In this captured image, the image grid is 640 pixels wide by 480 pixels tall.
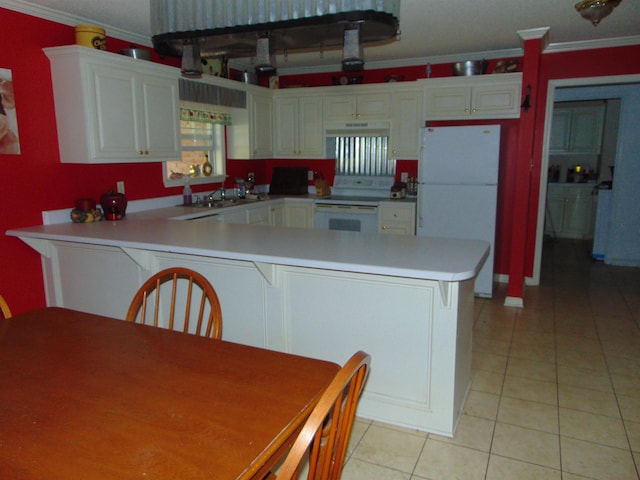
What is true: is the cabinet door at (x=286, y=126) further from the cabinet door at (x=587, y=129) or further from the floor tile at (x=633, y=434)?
the cabinet door at (x=587, y=129)

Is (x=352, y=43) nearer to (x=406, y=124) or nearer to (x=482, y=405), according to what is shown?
(x=482, y=405)

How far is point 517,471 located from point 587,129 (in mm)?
6767

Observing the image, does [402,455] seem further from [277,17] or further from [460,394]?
[277,17]

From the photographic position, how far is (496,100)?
450cm

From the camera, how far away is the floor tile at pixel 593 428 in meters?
2.29

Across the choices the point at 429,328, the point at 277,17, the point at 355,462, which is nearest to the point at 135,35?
the point at 277,17

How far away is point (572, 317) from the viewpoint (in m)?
3.99

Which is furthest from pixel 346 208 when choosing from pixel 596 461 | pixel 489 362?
pixel 596 461

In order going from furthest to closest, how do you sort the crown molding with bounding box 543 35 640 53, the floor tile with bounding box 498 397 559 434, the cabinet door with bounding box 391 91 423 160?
1. the cabinet door with bounding box 391 91 423 160
2. the crown molding with bounding box 543 35 640 53
3. the floor tile with bounding box 498 397 559 434

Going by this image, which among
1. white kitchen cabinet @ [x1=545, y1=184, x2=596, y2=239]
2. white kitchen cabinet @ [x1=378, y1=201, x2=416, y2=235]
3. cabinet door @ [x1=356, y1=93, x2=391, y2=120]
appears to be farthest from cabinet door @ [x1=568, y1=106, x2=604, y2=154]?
white kitchen cabinet @ [x1=378, y1=201, x2=416, y2=235]

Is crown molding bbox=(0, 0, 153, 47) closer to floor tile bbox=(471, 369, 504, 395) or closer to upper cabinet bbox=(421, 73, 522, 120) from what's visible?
upper cabinet bbox=(421, 73, 522, 120)

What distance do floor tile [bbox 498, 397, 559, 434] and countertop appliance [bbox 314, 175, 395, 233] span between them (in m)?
2.61

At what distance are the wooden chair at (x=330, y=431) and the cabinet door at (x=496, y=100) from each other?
404cm

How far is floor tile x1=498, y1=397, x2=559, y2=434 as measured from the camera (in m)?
2.42
